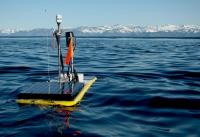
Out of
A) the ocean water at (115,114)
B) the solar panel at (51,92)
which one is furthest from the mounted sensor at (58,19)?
the solar panel at (51,92)

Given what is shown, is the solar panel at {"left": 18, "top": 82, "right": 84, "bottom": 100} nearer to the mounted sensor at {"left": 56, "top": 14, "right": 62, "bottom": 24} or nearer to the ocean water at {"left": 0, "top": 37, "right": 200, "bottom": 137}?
the ocean water at {"left": 0, "top": 37, "right": 200, "bottom": 137}

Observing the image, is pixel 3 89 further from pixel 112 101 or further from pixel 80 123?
pixel 80 123

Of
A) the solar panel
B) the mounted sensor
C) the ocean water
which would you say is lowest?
the ocean water

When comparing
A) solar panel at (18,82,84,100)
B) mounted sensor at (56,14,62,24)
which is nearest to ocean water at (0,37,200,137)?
solar panel at (18,82,84,100)

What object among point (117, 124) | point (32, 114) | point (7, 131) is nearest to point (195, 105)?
point (117, 124)

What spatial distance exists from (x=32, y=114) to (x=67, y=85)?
3.15 metres

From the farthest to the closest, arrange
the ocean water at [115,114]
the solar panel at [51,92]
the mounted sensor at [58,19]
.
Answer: the mounted sensor at [58,19], the solar panel at [51,92], the ocean water at [115,114]

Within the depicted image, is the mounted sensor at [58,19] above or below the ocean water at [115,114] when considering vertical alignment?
above

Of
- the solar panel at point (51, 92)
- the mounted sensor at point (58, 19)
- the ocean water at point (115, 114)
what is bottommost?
the ocean water at point (115, 114)

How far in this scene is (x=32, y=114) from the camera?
1135 cm

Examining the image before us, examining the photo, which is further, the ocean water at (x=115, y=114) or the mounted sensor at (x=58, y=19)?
the mounted sensor at (x=58, y=19)

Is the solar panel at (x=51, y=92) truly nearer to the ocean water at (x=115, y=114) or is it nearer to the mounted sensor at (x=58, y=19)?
the ocean water at (x=115, y=114)

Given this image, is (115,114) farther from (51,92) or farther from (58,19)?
(58,19)

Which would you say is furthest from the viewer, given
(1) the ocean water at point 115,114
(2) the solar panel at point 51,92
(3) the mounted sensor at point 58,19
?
(3) the mounted sensor at point 58,19
